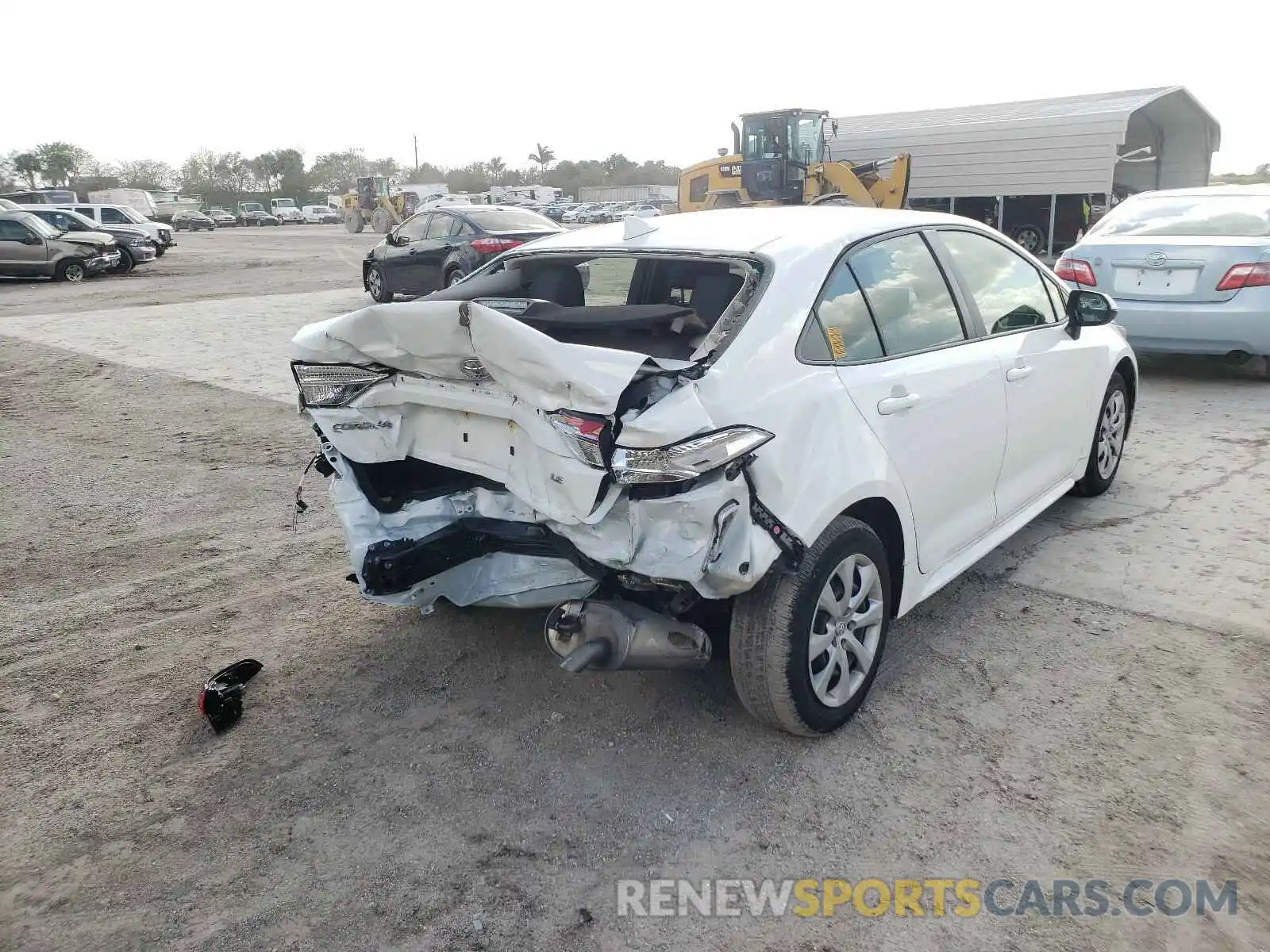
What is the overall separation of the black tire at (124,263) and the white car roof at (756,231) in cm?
2327

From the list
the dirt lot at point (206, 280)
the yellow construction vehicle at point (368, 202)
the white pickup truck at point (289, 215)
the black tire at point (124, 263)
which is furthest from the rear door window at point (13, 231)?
the white pickup truck at point (289, 215)

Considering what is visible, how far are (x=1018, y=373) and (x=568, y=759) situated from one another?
243 centimetres

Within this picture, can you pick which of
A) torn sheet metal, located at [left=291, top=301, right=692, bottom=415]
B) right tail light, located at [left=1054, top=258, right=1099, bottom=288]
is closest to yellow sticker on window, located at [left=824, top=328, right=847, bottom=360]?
torn sheet metal, located at [left=291, top=301, right=692, bottom=415]

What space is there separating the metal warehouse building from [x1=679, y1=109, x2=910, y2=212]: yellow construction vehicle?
1.45 meters

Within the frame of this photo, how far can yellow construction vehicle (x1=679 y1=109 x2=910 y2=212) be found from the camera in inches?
739

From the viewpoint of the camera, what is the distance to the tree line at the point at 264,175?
89375mm

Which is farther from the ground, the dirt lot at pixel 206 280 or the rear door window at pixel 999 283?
the rear door window at pixel 999 283

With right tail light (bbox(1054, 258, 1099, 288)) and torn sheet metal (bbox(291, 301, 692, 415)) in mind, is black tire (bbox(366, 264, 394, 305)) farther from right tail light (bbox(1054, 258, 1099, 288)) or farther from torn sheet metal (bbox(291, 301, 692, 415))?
torn sheet metal (bbox(291, 301, 692, 415))

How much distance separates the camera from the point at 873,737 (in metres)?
3.15

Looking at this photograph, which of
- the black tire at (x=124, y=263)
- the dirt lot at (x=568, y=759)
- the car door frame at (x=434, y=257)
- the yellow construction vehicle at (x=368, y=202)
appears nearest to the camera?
the dirt lot at (x=568, y=759)

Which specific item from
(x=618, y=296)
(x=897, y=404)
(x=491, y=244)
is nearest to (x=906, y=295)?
(x=897, y=404)

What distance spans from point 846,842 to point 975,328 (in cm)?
214

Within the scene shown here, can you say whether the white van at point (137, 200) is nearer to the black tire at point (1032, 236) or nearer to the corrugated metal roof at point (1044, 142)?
the corrugated metal roof at point (1044, 142)

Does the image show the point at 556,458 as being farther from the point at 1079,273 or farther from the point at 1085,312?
the point at 1079,273
